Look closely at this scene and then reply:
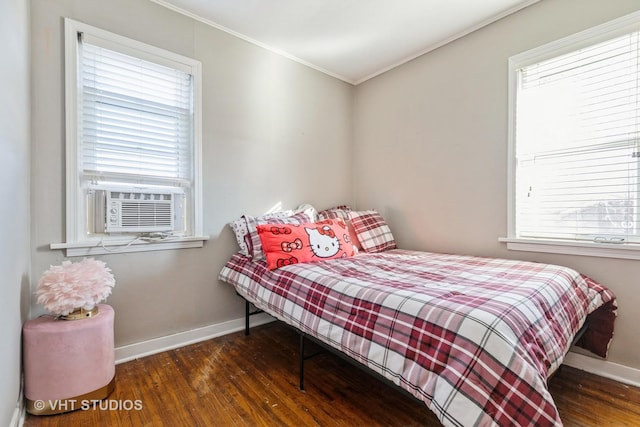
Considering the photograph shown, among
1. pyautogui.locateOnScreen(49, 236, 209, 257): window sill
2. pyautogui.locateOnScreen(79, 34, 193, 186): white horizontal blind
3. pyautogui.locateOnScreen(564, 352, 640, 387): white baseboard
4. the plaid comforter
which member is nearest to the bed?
the plaid comforter

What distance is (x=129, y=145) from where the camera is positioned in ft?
6.84

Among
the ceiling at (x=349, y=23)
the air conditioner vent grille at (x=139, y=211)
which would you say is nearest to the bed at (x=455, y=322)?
the air conditioner vent grille at (x=139, y=211)

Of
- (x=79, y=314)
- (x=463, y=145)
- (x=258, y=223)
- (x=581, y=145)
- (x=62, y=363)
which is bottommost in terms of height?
(x=62, y=363)

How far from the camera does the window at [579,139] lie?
1812 mm

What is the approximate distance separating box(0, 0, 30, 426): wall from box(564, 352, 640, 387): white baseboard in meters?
3.02

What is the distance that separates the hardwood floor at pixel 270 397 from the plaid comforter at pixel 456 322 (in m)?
0.37

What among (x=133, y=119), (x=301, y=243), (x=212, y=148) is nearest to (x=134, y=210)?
(x=133, y=119)

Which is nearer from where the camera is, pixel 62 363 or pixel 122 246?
pixel 62 363

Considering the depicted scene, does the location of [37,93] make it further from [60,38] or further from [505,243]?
[505,243]

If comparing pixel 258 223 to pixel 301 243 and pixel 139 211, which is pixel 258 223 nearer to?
pixel 301 243

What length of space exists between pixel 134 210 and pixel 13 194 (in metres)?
0.73

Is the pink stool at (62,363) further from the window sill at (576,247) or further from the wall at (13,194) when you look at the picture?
the window sill at (576,247)

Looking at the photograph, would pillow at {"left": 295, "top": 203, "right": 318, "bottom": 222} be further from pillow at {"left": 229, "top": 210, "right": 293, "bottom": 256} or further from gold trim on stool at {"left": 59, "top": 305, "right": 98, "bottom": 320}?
gold trim on stool at {"left": 59, "top": 305, "right": 98, "bottom": 320}

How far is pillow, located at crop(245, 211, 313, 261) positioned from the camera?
231 centimetres
